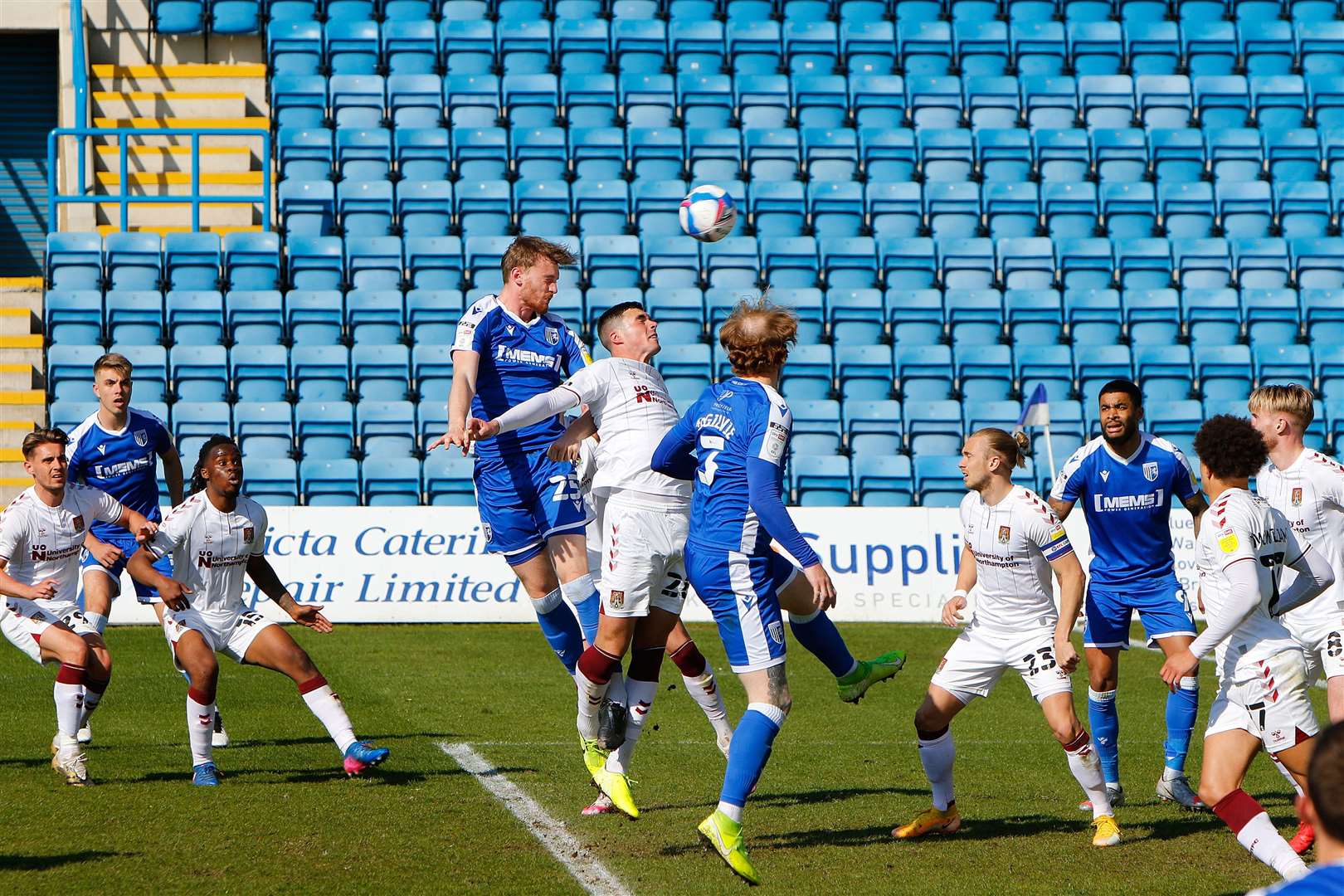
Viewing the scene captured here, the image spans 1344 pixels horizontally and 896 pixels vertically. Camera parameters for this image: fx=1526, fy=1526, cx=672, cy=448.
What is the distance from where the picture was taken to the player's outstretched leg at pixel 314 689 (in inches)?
315

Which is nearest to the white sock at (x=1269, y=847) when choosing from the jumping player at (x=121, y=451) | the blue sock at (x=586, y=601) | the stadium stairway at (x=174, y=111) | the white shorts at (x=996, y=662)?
the white shorts at (x=996, y=662)

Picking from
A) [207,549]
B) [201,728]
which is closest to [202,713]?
[201,728]

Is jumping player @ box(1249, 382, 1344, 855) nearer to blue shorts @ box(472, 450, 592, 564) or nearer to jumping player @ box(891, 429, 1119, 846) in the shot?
jumping player @ box(891, 429, 1119, 846)

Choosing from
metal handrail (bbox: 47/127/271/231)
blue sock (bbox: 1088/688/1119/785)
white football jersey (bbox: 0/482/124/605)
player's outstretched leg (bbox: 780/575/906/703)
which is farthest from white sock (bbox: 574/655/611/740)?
→ metal handrail (bbox: 47/127/271/231)

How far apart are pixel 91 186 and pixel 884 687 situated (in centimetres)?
1535

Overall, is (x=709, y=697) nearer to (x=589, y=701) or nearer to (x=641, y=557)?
(x=589, y=701)

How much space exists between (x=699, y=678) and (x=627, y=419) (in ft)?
4.98

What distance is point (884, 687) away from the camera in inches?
486

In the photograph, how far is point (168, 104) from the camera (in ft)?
75.2

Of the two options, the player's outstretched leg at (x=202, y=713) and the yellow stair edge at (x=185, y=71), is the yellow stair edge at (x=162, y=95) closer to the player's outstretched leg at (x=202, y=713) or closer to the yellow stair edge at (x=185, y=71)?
the yellow stair edge at (x=185, y=71)

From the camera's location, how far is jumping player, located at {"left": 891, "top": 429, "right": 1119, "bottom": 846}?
6.80 m

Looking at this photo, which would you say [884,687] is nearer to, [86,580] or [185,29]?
[86,580]

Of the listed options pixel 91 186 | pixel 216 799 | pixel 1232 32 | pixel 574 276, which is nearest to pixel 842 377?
pixel 574 276

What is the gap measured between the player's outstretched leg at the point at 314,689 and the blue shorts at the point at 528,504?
1.21m
